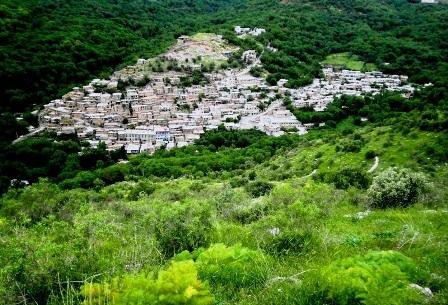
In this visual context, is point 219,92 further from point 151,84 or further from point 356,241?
point 356,241

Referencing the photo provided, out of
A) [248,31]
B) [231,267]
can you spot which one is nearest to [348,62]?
[248,31]

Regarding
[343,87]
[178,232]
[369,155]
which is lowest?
[343,87]

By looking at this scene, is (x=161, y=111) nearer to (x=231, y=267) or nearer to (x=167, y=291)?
(x=231, y=267)

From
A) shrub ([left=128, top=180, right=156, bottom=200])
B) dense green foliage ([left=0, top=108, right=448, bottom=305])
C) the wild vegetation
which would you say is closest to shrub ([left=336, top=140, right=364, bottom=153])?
the wild vegetation

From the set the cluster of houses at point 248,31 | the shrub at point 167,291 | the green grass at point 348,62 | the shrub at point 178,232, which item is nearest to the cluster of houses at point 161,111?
the green grass at point 348,62

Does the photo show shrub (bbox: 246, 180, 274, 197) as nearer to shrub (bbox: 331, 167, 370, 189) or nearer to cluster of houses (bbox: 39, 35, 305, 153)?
shrub (bbox: 331, 167, 370, 189)

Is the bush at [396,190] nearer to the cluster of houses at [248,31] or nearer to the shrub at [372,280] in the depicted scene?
the shrub at [372,280]
